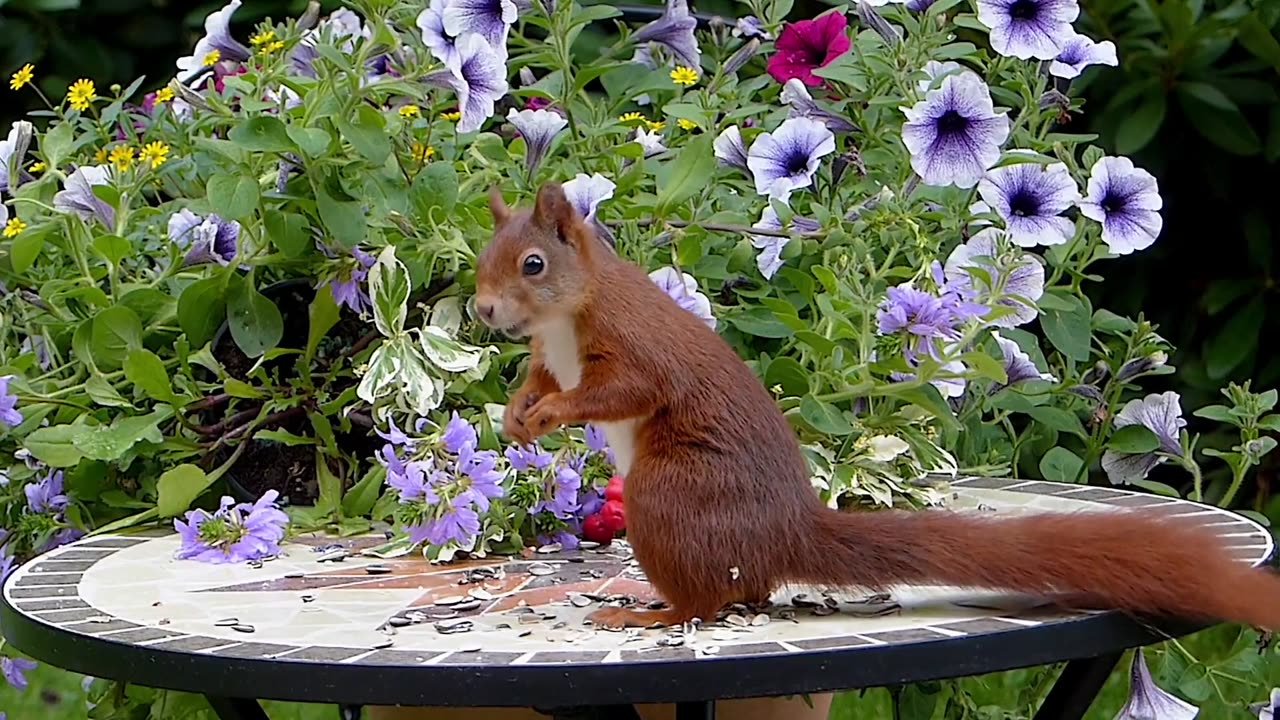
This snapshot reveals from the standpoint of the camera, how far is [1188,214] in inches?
139

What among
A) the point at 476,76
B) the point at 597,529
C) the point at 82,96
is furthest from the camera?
the point at 82,96

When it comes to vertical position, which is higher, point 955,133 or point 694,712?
point 955,133

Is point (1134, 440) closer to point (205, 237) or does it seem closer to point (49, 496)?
point (205, 237)

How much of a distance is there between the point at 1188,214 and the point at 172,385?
2.42 meters

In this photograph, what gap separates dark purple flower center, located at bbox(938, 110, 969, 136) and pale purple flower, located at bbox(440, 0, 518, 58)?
43cm

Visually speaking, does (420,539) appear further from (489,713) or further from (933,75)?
(933,75)

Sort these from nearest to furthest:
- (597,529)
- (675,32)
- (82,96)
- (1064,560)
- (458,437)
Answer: (1064,560) < (458,437) < (597,529) < (82,96) < (675,32)

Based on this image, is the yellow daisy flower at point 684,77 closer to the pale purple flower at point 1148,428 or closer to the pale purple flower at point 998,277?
the pale purple flower at point 998,277

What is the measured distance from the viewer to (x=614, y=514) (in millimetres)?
1547

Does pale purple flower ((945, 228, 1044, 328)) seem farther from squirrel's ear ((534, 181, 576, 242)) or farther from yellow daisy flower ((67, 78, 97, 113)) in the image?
yellow daisy flower ((67, 78, 97, 113))

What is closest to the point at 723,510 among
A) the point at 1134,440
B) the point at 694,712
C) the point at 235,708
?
the point at 694,712

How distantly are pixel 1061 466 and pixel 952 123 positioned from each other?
0.41 metres

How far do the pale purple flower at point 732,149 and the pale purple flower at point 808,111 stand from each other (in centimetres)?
7

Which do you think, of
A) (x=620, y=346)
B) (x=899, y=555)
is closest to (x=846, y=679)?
(x=899, y=555)
